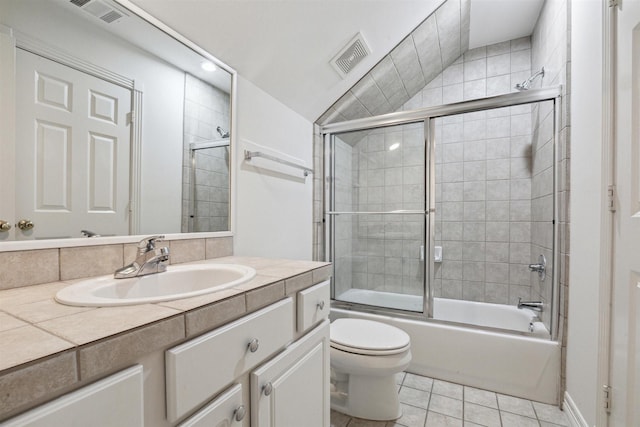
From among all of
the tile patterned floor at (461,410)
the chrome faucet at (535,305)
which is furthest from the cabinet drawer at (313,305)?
the chrome faucet at (535,305)

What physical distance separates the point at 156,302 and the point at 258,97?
1.42 metres

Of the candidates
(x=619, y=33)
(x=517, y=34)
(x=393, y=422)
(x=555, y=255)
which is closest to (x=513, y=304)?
(x=555, y=255)

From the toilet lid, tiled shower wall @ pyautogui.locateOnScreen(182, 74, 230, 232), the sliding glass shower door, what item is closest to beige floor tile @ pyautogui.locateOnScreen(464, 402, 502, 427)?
the toilet lid

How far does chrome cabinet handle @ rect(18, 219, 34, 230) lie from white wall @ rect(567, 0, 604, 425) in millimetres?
2017

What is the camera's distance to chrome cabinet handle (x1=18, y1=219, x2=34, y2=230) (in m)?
0.85

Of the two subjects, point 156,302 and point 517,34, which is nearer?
point 156,302

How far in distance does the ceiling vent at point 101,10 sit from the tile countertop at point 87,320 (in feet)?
2.95

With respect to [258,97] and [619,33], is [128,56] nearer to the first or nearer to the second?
[258,97]

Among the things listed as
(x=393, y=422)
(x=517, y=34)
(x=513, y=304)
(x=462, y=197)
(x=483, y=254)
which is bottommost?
(x=393, y=422)

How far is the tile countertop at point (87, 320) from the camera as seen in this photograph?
44cm

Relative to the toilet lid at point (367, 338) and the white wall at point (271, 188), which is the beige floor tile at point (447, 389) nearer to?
the toilet lid at point (367, 338)

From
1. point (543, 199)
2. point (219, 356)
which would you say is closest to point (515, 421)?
point (543, 199)

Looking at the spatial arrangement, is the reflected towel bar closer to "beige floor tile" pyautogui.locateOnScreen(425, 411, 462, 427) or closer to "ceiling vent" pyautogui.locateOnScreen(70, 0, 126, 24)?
"ceiling vent" pyautogui.locateOnScreen(70, 0, 126, 24)

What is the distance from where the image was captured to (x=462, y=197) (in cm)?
279
